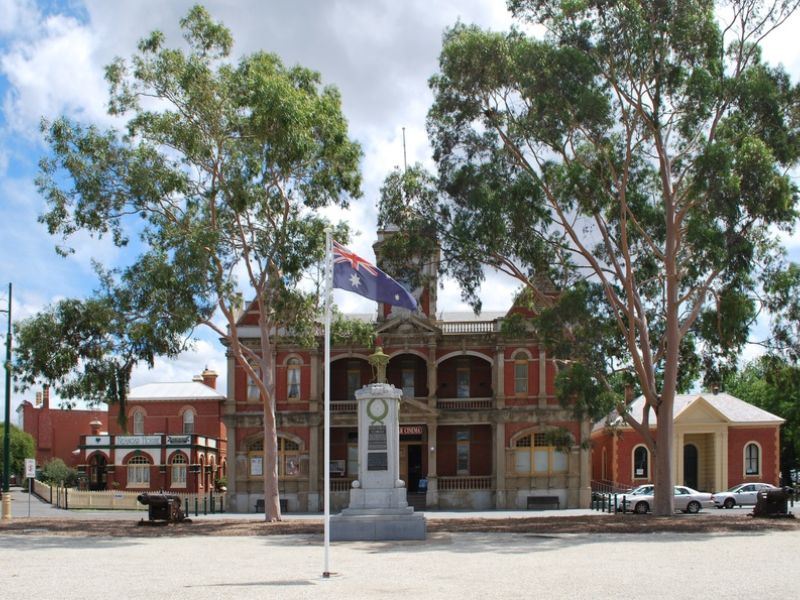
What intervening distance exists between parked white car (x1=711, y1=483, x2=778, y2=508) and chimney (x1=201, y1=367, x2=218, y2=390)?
34.8m

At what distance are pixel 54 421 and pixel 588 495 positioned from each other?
47237 millimetres

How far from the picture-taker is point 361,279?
19156mm

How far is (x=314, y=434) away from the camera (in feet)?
162

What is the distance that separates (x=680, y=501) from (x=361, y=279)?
26057 mm

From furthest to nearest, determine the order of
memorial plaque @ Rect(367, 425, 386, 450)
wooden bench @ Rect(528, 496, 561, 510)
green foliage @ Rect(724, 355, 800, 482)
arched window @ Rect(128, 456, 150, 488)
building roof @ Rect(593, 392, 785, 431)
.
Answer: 1. green foliage @ Rect(724, 355, 800, 482)
2. arched window @ Rect(128, 456, 150, 488)
3. building roof @ Rect(593, 392, 785, 431)
4. wooden bench @ Rect(528, 496, 561, 510)
5. memorial plaque @ Rect(367, 425, 386, 450)

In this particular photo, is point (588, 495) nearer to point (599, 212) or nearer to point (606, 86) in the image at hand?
point (599, 212)

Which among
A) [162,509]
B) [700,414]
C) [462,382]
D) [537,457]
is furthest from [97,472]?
[700,414]

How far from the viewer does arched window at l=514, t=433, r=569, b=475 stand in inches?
1921

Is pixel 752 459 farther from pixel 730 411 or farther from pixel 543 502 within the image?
pixel 543 502

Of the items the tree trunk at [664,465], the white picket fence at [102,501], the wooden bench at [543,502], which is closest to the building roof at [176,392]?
the white picket fence at [102,501]

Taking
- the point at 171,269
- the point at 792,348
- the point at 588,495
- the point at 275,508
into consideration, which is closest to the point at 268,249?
the point at 171,269

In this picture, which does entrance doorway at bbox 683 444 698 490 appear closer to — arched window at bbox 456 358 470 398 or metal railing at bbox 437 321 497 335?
arched window at bbox 456 358 470 398

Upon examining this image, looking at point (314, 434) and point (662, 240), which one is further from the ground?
point (662, 240)

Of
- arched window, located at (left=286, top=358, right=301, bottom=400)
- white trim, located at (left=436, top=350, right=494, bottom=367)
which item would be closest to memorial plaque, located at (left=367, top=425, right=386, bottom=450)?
white trim, located at (left=436, top=350, right=494, bottom=367)
